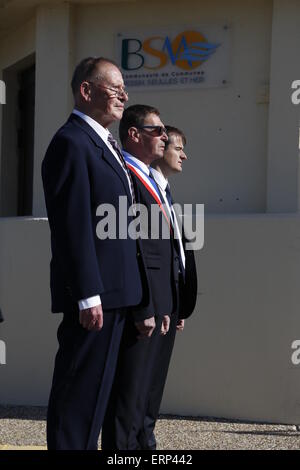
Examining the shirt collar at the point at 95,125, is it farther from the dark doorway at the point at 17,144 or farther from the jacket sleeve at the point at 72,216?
the dark doorway at the point at 17,144

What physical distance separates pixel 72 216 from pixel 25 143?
4.71 m

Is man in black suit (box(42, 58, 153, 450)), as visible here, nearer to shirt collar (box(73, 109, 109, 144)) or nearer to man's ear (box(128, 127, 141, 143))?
shirt collar (box(73, 109, 109, 144))

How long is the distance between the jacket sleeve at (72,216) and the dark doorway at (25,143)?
4482 millimetres

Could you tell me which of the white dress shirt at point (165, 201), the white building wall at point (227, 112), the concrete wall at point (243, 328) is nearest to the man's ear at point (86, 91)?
the white dress shirt at point (165, 201)

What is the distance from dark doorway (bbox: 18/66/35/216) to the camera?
7.94 m

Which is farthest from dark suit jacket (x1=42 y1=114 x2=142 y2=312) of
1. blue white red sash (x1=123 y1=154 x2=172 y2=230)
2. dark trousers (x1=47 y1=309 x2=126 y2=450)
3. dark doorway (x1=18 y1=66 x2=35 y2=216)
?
dark doorway (x1=18 y1=66 x2=35 y2=216)

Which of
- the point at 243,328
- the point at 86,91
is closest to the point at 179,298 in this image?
the point at 86,91

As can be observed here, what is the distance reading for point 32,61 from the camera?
7617mm

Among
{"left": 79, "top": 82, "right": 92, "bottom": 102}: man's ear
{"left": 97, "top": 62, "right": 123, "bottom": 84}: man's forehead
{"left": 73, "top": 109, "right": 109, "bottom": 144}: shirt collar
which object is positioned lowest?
{"left": 73, "top": 109, "right": 109, "bottom": 144}: shirt collar

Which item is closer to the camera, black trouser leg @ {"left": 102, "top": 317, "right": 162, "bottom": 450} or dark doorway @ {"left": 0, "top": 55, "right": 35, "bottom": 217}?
black trouser leg @ {"left": 102, "top": 317, "right": 162, "bottom": 450}

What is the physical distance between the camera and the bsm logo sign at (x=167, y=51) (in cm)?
655

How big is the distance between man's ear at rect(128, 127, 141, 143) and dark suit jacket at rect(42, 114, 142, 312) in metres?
0.70

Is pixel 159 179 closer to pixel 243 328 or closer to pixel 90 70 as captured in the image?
pixel 90 70

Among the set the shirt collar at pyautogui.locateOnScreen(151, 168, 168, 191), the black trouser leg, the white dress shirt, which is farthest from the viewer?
the shirt collar at pyautogui.locateOnScreen(151, 168, 168, 191)
